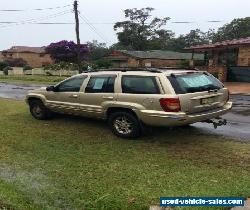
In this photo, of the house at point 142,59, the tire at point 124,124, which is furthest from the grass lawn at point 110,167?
the house at point 142,59

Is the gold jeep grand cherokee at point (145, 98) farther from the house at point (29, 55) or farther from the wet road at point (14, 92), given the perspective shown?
the house at point (29, 55)

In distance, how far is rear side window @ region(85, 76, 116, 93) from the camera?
898 cm

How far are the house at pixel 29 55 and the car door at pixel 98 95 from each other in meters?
79.7

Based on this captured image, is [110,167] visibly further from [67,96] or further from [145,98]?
[67,96]

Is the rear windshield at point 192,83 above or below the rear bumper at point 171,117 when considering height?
above

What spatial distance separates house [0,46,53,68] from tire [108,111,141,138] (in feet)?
264

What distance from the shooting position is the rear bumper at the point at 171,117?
7.73 m

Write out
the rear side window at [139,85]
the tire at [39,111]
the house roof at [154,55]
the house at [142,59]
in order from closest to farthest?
the rear side window at [139,85] → the tire at [39,111] → the house at [142,59] → the house roof at [154,55]

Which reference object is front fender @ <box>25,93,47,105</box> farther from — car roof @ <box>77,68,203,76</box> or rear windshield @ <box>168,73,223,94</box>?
rear windshield @ <box>168,73,223,94</box>

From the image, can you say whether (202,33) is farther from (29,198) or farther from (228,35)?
(29,198)

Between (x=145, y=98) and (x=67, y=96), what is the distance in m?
2.67

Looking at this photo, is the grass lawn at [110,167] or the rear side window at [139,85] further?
the rear side window at [139,85]

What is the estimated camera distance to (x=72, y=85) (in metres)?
9.98

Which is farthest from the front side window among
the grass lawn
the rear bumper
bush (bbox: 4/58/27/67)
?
bush (bbox: 4/58/27/67)
